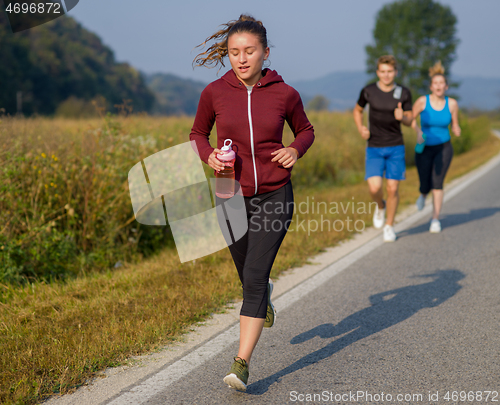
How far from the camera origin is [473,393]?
2762 mm

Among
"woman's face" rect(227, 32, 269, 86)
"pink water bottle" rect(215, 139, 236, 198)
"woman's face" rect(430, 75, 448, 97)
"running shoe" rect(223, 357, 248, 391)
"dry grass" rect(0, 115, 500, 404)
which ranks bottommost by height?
"dry grass" rect(0, 115, 500, 404)

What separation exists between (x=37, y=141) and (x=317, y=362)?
4417 mm

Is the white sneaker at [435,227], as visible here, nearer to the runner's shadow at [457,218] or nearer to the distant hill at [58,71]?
the runner's shadow at [457,218]

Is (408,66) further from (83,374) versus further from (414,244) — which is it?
(83,374)

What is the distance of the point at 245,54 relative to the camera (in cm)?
279

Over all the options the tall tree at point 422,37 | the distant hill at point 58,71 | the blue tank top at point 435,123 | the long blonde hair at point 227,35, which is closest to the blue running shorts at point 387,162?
the blue tank top at point 435,123

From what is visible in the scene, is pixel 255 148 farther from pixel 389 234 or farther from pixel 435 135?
pixel 435 135

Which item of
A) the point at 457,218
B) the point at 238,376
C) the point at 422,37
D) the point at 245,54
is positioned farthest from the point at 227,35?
the point at 422,37

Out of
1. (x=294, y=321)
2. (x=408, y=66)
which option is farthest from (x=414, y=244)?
(x=408, y=66)

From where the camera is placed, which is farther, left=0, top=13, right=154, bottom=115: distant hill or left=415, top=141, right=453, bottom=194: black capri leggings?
left=0, top=13, right=154, bottom=115: distant hill

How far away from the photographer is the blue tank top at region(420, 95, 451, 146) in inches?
277

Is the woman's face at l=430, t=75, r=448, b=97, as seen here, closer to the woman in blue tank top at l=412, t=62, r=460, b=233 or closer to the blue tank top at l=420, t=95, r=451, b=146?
the woman in blue tank top at l=412, t=62, r=460, b=233

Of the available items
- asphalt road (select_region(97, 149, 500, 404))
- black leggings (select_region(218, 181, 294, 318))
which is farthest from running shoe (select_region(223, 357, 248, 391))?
black leggings (select_region(218, 181, 294, 318))

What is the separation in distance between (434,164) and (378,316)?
3.82m
